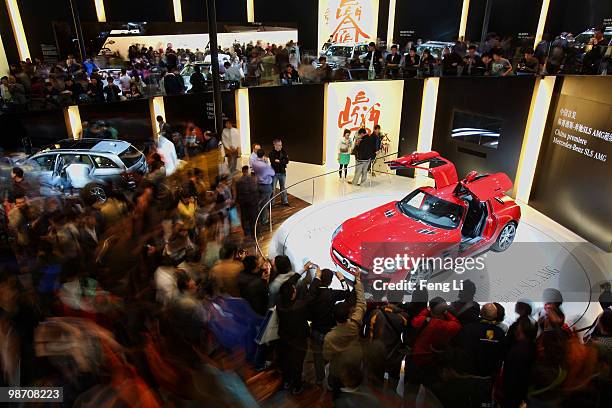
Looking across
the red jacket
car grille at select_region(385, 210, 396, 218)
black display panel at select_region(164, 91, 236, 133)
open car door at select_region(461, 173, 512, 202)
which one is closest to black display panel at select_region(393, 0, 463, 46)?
black display panel at select_region(164, 91, 236, 133)

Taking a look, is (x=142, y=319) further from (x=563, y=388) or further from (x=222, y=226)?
(x=563, y=388)

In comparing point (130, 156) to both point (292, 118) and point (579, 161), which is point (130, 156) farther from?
point (579, 161)

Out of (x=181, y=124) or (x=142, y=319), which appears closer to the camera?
(x=142, y=319)

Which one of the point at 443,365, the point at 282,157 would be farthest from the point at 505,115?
the point at 443,365

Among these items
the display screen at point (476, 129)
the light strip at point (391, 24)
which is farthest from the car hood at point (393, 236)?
the light strip at point (391, 24)

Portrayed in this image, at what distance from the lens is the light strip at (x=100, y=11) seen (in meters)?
14.6

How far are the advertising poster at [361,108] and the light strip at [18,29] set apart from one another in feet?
33.4

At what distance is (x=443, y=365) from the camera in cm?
344

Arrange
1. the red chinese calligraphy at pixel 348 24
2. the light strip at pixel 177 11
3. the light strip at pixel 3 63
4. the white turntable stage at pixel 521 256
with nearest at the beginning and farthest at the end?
the white turntable stage at pixel 521 256, the light strip at pixel 3 63, the red chinese calligraphy at pixel 348 24, the light strip at pixel 177 11

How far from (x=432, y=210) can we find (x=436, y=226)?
0.34m

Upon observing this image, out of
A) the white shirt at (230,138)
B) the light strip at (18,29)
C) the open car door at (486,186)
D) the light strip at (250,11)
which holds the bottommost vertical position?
the open car door at (486,186)

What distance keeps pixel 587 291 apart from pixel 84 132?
10.1 metres

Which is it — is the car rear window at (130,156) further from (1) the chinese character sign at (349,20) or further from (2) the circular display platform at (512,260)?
(1) the chinese character sign at (349,20)

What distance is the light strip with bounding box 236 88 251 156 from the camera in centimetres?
1182
